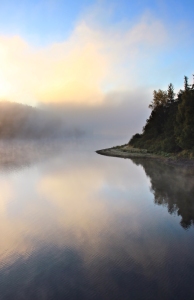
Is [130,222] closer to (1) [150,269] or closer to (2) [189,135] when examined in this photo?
(1) [150,269]

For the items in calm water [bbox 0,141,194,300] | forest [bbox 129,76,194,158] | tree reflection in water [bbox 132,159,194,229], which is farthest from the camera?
forest [bbox 129,76,194,158]

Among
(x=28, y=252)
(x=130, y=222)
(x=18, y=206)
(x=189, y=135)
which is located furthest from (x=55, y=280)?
(x=189, y=135)

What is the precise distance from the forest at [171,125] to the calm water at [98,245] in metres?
23.5

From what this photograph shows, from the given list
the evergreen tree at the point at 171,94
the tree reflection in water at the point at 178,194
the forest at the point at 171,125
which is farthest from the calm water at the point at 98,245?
the evergreen tree at the point at 171,94

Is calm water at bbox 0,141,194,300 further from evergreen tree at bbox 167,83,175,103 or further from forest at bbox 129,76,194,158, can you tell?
evergreen tree at bbox 167,83,175,103

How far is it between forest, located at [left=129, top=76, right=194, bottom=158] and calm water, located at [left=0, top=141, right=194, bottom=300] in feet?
77.0

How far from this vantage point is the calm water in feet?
29.0

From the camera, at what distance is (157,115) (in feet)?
242

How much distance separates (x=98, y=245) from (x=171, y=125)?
164ft

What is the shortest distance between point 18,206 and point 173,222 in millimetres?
12884

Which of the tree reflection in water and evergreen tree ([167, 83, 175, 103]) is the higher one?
evergreen tree ([167, 83, 175, 103])

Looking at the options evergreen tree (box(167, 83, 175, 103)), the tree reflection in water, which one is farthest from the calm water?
evergreen tree (box(167, 83, 175, 103))

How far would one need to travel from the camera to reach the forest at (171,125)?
149 ft

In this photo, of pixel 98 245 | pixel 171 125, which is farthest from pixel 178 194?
pixel 171 125
